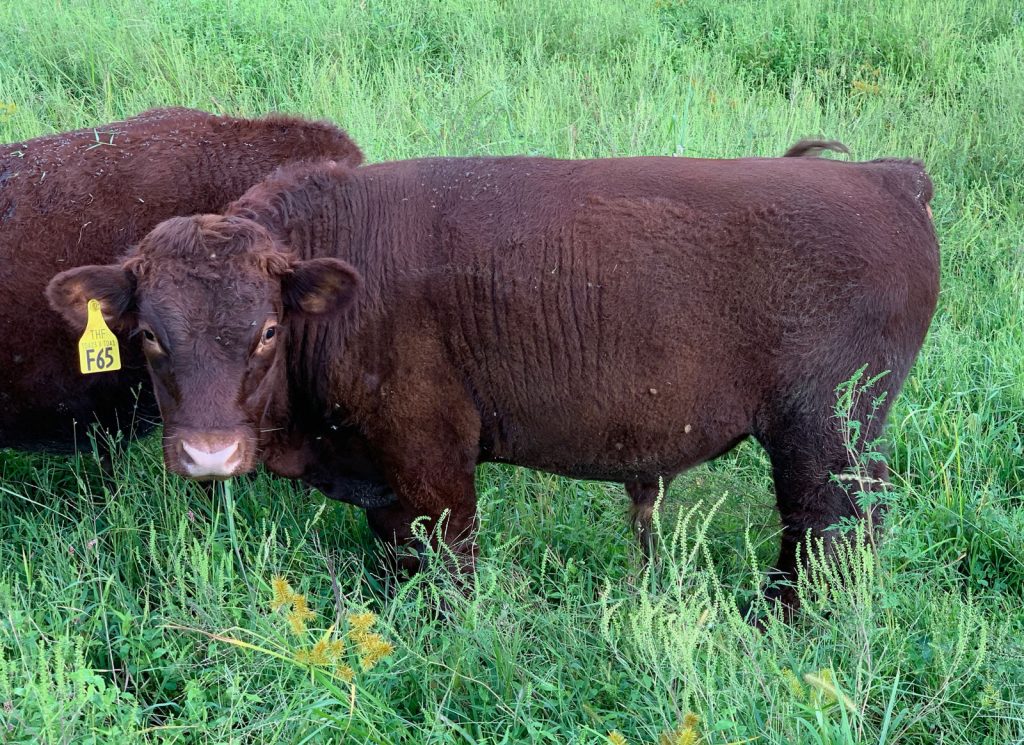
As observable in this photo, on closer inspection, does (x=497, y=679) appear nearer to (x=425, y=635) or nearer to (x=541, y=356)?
(x=425, y=635)

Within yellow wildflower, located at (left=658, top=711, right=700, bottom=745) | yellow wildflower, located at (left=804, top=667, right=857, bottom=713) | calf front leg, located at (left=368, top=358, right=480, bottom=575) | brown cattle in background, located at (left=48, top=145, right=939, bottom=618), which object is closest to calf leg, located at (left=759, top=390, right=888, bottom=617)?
brown cattle in background, located at (left=48, top=145, right=939, bottom=618)

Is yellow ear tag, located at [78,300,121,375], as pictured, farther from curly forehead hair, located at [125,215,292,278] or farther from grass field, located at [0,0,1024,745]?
grass field, located at [0,0,1024,745]

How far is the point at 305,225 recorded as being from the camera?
417 centimetres

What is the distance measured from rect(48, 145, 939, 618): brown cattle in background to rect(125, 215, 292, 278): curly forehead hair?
0.6 inches

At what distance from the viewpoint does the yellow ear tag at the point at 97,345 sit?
12.4 feet

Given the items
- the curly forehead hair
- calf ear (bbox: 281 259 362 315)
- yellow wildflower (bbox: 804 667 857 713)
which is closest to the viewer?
yellow wildflower (bbox: 804 667 857 713)

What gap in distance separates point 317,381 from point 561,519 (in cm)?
141

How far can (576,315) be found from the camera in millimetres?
4035

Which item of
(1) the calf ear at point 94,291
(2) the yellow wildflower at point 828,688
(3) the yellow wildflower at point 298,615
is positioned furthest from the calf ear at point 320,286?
(2) the yellow wildflower at point 828,688

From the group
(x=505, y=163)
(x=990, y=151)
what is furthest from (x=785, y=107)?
(x=505, y=163)

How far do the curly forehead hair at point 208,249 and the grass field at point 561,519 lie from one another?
1.06m

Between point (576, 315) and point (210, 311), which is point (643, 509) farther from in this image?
point (210, 311)

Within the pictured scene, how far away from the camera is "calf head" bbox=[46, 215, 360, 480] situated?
3555mm

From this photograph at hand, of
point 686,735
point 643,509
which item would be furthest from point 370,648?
point 643,509
